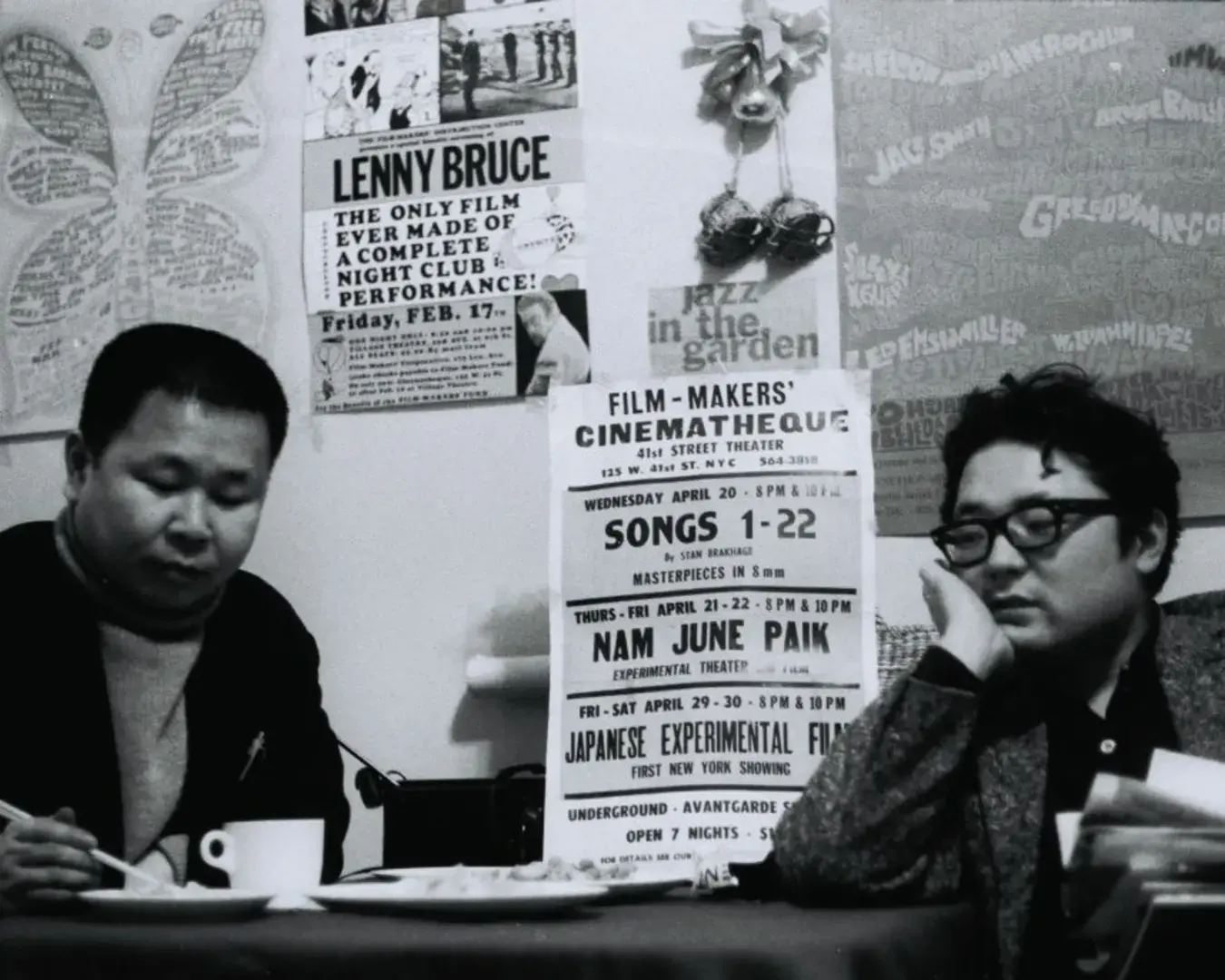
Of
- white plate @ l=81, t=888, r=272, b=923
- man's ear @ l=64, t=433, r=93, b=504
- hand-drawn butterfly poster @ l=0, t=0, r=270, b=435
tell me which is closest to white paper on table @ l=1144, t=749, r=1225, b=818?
white plate @ l=81, t=888, r=272, b=923

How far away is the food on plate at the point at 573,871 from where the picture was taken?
1.15 meters

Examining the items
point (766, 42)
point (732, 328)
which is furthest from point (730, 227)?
point (766, 42)

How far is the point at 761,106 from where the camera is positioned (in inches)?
68.6

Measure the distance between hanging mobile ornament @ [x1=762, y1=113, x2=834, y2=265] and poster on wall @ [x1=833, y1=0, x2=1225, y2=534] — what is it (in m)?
0.03

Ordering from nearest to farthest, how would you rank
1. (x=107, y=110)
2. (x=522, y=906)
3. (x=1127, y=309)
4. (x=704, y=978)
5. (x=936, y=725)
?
1. (x=704, y=978)
2. (x=522, y=906)
3. (x=936, y=725)
4. (x=1127, y=309)
5. (x=107, y=110)

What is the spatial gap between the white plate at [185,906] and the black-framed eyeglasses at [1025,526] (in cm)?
67

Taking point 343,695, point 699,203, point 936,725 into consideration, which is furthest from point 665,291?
point 936,725

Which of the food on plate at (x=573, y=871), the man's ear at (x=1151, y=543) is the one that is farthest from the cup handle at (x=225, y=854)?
the man's ear at (x=1151, y=543)

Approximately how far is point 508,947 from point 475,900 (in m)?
0.08

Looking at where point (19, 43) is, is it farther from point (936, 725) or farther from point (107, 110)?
point (936, 725)

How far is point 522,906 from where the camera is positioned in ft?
3.24

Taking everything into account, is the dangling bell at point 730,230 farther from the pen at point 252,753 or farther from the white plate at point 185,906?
the white plate at point 185,906

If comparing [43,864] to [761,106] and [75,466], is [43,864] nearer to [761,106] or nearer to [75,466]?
[75,466]

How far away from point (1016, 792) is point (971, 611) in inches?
6.0
